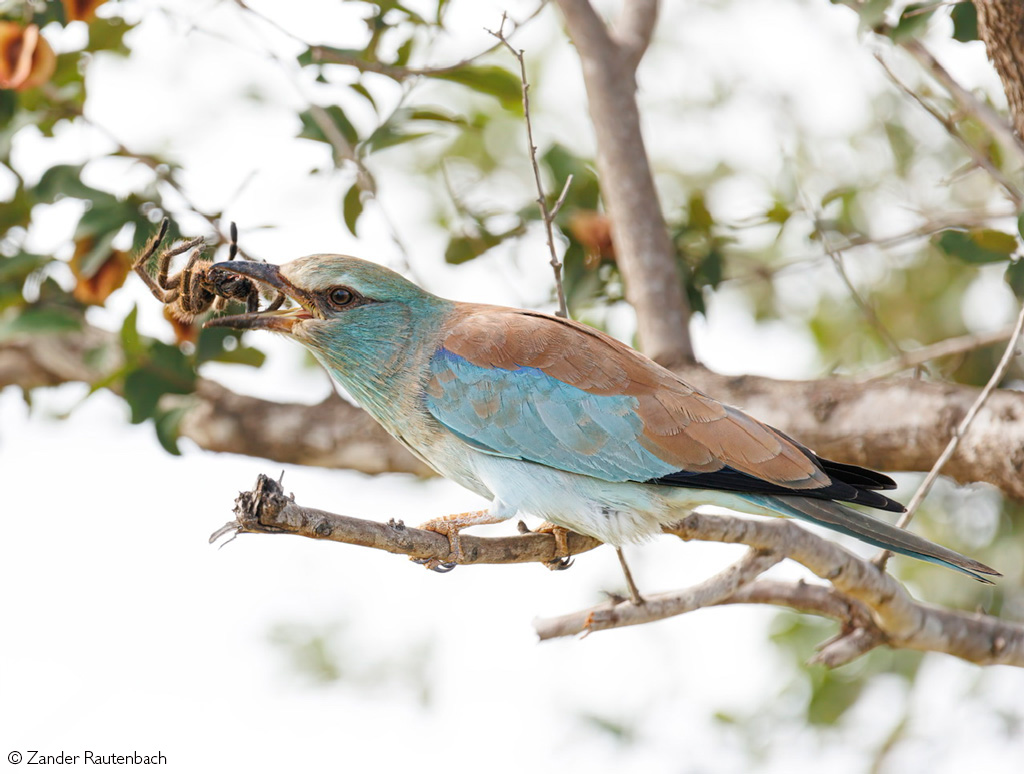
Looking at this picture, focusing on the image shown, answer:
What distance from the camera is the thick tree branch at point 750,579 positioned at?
2.76m

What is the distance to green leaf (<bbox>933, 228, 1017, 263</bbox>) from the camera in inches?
176

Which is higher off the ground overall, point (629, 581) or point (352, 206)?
point (352, 206)

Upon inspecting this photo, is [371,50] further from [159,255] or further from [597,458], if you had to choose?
[597,458]

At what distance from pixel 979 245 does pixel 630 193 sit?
4.68 ft

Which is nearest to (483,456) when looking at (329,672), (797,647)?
(797,647)

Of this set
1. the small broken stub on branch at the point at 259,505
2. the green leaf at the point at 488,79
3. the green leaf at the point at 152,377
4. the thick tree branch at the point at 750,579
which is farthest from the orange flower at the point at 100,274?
the small broken stub on branch at the point at 259,505

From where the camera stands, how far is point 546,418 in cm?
348

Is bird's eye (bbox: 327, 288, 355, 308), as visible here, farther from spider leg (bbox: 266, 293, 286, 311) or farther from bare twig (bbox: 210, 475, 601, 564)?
bare twig (bbox: 210, 475, 601, 564)

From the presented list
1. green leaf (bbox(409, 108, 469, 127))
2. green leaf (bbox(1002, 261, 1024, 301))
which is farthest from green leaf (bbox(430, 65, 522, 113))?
green leaf (bbox(1002, 261, 1024, 301))

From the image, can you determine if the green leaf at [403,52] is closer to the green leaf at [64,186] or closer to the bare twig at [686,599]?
the green leaf at [64,186]

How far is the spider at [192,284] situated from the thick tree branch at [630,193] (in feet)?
5.42

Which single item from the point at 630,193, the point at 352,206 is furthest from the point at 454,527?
the point at 630,193

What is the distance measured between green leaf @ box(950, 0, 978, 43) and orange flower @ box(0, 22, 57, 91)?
11.5ft

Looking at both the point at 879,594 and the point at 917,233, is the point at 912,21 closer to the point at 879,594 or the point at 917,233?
the point at 917,233
